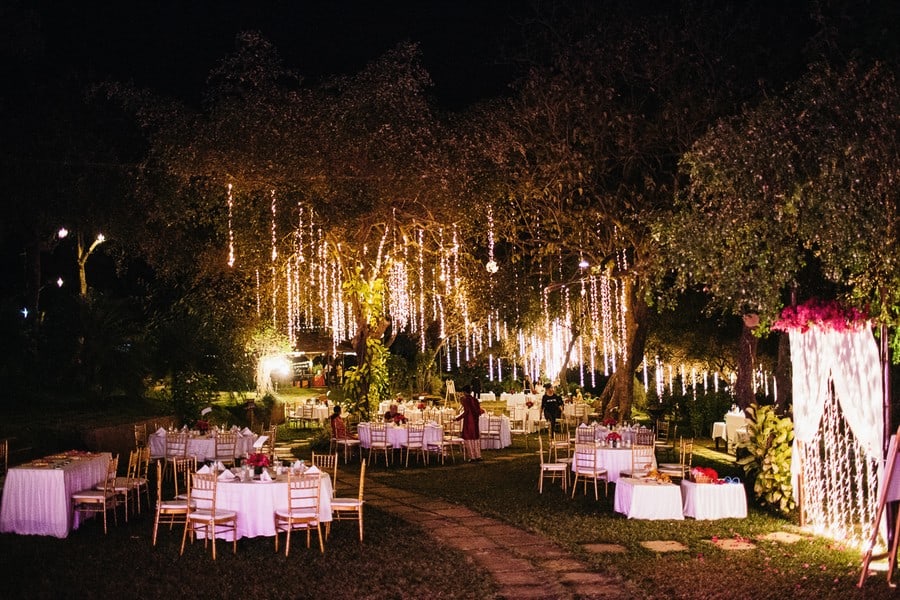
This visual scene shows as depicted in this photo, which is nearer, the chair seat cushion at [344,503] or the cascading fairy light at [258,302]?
the chair seat cushion at [344,503]

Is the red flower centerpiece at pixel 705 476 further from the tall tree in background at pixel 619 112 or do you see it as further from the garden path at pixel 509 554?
the tall tree in background at pixel 619 112

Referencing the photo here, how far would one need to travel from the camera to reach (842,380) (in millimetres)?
9438

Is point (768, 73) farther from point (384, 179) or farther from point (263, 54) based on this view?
point (263, 54)

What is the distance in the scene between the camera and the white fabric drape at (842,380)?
9.09 meters

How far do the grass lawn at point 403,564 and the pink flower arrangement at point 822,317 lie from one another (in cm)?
211

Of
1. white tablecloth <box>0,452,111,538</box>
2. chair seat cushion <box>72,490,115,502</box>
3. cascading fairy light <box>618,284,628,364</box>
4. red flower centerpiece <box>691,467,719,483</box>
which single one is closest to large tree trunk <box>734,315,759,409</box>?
cascading fairy light <box>618,284,628,364</box>

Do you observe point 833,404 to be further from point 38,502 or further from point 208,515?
point 38,502

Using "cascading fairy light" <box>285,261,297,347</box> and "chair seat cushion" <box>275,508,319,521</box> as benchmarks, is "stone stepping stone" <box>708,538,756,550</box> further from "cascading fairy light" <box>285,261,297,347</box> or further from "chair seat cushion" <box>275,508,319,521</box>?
"cascading fairy light" <box>285,261,297,347</box>

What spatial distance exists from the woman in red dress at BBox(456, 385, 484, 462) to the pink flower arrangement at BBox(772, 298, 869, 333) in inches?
271

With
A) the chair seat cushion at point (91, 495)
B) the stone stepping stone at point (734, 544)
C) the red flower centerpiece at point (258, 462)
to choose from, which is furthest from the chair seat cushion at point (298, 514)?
the stone stepping stone at point (734, 544)

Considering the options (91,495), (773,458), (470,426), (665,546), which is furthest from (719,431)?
(91,495)

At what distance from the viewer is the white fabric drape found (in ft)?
29.8

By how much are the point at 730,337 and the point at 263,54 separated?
52.2 feet

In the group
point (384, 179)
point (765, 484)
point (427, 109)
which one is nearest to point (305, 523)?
point (765, 484)
